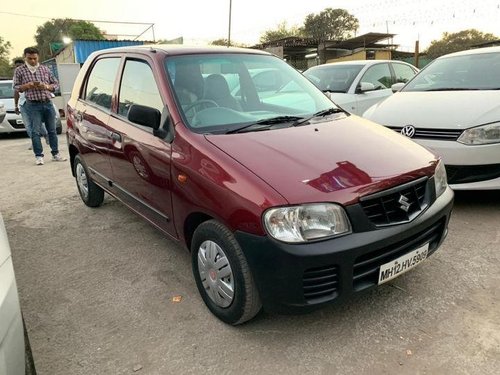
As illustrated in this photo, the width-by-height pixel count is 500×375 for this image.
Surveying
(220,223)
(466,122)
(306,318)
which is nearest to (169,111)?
(220,223)

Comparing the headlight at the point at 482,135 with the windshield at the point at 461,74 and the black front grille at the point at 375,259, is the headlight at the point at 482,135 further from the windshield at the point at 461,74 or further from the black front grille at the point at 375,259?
the black front grille at the point at 375,259

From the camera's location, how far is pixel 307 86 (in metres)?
3.64

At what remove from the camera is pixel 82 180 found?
15.8ft

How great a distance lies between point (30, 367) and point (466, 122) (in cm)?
392

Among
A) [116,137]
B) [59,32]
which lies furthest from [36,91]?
[59,32]

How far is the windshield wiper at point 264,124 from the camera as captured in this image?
278 cm

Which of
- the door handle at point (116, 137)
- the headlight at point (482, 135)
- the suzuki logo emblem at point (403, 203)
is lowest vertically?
the suzuki logo emblem at point (403, 203)

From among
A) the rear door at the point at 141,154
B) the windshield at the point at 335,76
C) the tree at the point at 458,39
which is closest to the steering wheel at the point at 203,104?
the rear door at the point at 141,154

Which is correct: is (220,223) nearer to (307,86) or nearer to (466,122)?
(307,86)

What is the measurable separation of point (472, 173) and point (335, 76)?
4246 mm

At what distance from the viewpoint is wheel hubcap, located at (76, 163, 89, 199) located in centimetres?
471

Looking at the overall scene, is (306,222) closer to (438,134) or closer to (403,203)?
(403,203)

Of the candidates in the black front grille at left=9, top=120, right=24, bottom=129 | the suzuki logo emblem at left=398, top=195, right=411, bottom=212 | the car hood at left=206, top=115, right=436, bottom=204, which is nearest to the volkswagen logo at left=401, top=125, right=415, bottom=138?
the car hood at left=206, top=115, right=436, bottom=204

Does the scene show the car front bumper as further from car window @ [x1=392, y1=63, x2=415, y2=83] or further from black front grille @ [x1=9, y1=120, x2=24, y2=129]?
black front grille @ [x1=9, y1=120, x2=24, y2=129]
